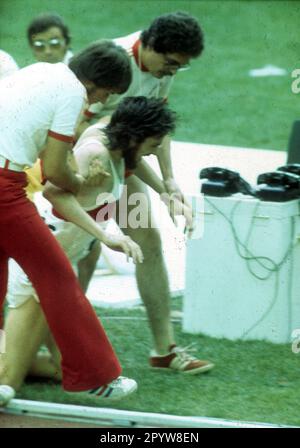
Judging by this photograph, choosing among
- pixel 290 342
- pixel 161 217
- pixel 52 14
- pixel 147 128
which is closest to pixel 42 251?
pixel 147 128

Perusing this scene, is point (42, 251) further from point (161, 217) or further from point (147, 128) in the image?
point (161, 217)

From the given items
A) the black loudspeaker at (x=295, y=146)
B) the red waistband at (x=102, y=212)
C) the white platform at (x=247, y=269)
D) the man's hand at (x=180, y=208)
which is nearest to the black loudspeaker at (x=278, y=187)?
the white platform at (x=247, y=269)

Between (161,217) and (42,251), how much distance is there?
3142 mm

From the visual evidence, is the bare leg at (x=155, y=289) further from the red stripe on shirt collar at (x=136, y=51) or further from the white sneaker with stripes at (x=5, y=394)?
the white sneaker with stripes at (x=5, y=394)

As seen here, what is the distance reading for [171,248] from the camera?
7.15 m

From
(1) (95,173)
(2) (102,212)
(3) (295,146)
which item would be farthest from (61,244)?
(3) (295,146)

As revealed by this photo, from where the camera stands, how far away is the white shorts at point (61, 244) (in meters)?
4.97

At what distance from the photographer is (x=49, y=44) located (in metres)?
6.72

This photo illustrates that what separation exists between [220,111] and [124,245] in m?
9.02

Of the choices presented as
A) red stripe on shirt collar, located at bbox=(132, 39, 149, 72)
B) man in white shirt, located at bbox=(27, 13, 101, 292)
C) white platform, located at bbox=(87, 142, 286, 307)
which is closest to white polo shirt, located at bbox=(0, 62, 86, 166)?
→ red stripe on shirt collar, located at bbox=(132, 39, 149, 72)

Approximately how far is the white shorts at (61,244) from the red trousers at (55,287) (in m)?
0.28

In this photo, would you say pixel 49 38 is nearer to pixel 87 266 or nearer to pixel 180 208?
pixel 87 266

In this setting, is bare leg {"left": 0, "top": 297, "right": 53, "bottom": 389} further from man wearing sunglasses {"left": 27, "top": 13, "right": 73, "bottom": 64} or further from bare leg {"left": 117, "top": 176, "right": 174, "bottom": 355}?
man wearing sunglasses {"left": 27, "top": 13, "right": 73, "bottom": 64}
